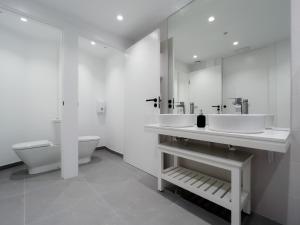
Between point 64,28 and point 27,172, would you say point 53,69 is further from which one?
point 27,172

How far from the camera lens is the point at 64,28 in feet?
6.15

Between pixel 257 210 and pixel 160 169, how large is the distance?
91cm

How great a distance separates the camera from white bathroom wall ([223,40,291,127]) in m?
1.11

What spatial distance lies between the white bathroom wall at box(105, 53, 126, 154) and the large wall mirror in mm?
1292

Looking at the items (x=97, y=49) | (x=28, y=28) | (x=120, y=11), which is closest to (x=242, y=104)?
(x=120, y=11)

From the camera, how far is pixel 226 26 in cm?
144

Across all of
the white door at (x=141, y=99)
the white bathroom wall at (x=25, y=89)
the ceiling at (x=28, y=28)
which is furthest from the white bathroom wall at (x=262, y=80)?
the white bathroom wall at (x=25, y=89)

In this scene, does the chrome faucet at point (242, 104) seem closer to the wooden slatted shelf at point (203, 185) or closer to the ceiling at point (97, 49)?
the wooden slatted shelf at point (203, 185)

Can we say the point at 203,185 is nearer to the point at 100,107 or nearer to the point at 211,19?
the point at 211,19

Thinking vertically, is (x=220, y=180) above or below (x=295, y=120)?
below

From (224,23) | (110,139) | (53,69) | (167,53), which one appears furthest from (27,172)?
(224,23)

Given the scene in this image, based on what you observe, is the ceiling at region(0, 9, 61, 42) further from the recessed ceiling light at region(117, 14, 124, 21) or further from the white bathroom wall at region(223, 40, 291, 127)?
the white bathroom wall at region(223, 40, 291, 127)

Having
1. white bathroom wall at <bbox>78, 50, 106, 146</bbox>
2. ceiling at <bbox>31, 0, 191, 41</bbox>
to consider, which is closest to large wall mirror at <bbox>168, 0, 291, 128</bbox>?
ceiling at <bbox>31, 0, 191, 41</bbox>

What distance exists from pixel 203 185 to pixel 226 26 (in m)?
1.56
